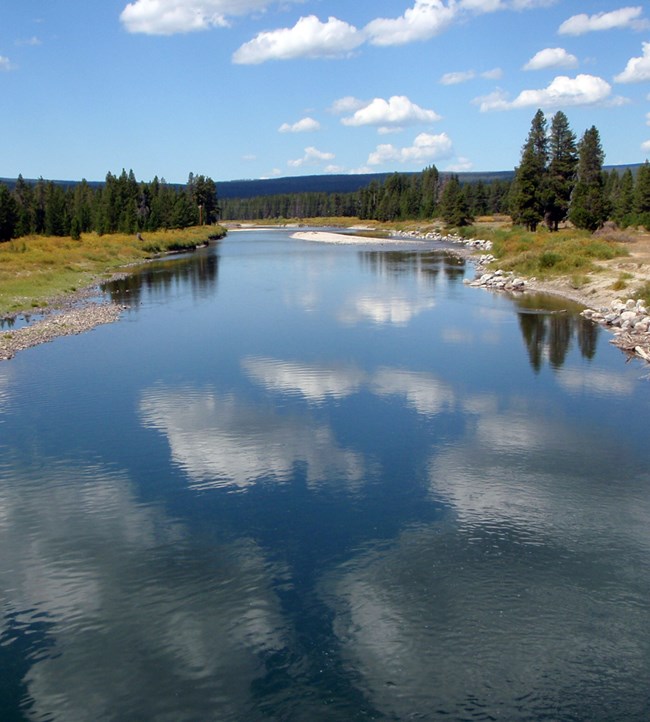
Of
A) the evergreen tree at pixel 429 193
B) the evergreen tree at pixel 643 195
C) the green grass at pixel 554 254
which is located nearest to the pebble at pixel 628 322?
the green grass at pixel 554 254

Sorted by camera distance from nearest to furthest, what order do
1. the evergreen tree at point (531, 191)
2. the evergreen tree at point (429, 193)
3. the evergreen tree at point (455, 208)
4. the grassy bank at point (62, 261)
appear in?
1. the grassy bank at point (62, 261)
2. the evergreen tree at point (531, 191)
3. the evergreen tree at point (455, 208)
4. the evergreen tree at point (429, 193)

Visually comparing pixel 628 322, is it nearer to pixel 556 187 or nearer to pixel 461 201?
pixel 556 187

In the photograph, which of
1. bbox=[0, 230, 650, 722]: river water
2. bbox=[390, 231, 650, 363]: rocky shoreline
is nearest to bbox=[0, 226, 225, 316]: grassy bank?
bbox=[0, 230, 650, 722]: river water

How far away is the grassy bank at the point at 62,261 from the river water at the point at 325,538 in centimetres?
1706

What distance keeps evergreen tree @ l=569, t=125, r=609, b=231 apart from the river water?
46.1 metres

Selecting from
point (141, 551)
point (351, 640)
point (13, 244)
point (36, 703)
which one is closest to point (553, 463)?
point (351, 640)

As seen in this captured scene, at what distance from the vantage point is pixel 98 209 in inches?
3927

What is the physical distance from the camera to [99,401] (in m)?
21.0

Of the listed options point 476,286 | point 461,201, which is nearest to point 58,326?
point 476,286

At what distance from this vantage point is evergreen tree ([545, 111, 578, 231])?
7675 centimetres

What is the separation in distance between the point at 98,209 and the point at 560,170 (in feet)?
199

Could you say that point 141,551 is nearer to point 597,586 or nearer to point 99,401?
point 597,586

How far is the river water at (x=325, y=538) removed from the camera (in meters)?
9.20

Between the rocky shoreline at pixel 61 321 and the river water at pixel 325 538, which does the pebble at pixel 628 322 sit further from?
the rocky shoreline at pixel 61 321
